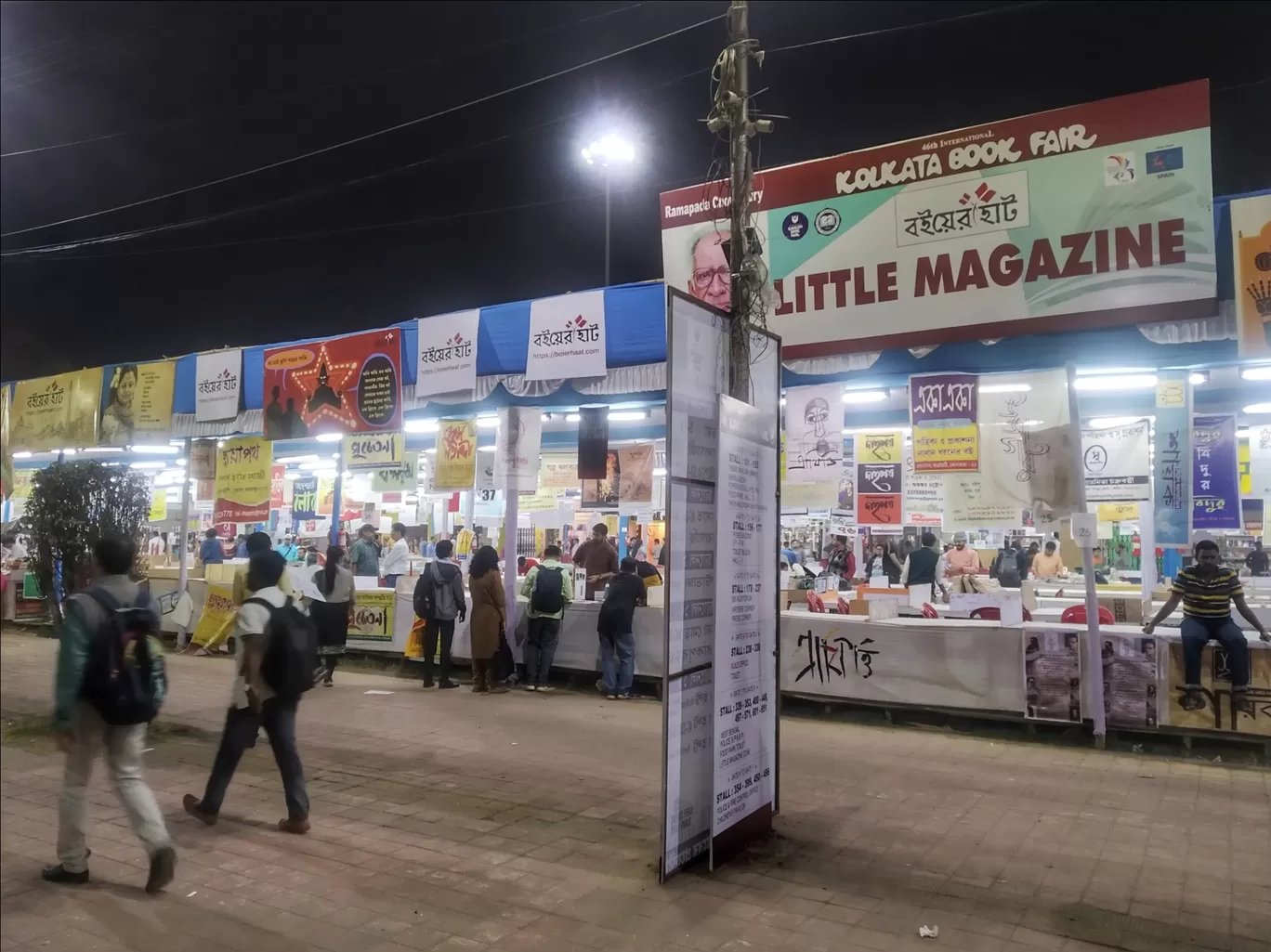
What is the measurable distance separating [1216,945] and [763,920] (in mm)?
2033

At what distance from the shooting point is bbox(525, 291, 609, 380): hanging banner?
9.26m

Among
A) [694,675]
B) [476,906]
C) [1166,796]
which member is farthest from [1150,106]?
[476,906]

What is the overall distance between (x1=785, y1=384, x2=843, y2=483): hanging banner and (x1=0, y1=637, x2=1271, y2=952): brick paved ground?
2.60 m

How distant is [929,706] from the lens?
8.71 metres

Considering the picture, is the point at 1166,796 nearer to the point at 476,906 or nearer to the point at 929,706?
the point at 929,706

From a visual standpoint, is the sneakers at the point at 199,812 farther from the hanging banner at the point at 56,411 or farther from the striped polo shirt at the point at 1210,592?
the hanging banner at the point at 56,411

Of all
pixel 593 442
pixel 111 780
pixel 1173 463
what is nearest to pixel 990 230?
pixel 1173 463

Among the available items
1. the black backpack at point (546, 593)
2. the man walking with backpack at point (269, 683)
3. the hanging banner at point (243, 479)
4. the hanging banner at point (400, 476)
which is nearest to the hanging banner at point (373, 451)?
the hanging banner at point (400, 476)

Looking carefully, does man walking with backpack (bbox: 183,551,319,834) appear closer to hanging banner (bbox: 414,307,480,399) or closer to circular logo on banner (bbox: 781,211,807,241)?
hanging banner (bbox: 414,307,480,399)

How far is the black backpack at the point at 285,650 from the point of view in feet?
17.8

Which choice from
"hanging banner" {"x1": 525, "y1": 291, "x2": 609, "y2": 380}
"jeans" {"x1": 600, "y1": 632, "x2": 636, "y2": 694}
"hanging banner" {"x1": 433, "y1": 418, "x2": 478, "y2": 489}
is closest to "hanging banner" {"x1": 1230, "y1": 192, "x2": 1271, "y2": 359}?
"hanging banner" {"x1": 525, "y1": 291, "x2": 609, "y2": 380}

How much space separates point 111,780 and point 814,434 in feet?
21.4

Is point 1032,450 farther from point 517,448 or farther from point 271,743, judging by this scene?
point 271,743

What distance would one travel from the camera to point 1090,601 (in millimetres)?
7754
